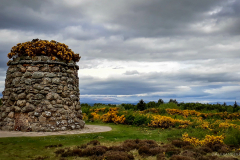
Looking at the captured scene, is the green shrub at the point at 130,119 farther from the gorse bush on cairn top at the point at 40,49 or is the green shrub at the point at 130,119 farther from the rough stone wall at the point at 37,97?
the gorse bush on cairn top at the point at 40,49

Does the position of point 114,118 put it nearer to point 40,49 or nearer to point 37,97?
point 37,97

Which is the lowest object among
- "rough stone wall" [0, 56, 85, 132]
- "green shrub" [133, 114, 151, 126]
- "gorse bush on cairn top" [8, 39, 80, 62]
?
"green shrub" [133, 114, 151, 126]

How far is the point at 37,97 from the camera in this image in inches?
424

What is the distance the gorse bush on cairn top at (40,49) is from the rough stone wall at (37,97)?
30cm

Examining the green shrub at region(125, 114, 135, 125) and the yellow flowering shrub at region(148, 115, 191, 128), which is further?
the green shrub at region(125, 114, 135, 125)

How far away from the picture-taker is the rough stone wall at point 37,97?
35.0 ft

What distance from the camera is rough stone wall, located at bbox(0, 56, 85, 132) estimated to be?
1068cm

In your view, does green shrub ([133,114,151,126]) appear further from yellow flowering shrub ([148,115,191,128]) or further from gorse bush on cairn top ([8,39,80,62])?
gorse bush on cairn top ([8,39,80,62])

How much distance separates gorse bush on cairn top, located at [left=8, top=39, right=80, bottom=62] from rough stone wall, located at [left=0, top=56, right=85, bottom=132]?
0.30 metres

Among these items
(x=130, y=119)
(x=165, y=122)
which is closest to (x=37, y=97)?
(x=130, y=119)

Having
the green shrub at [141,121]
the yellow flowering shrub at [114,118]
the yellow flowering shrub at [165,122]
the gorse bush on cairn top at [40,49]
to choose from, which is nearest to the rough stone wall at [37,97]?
the gorse bush on cairn top at [40,49]

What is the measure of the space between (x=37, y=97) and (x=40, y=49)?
276cm

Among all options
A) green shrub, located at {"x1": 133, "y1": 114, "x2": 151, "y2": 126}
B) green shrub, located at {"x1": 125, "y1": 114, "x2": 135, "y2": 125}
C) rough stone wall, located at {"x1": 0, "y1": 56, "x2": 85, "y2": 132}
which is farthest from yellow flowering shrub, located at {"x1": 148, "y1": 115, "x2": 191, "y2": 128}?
rough stone wall, located at {"x1": 0, "y1": 56, "x2": 85, "y2": 132}

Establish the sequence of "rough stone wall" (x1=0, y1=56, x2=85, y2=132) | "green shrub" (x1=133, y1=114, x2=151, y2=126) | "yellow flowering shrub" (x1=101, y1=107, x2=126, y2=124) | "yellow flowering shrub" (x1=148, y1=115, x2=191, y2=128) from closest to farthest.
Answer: "rough stone wall" (x1=0, y1=56, x2=85, y2=132)
"yellow flowering shrub" (x1=148, y1=115, x2=191, y2=128)
"green shrub" (x1=133, y1=114, x2=151, y2=126)
"yellow flowering shrub" (x1=101, y1=107, x2=126, y2=124)
